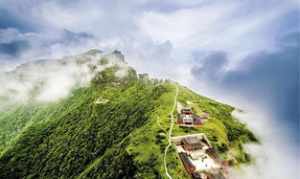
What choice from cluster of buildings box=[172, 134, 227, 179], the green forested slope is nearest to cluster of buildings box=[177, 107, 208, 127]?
the green forested slope

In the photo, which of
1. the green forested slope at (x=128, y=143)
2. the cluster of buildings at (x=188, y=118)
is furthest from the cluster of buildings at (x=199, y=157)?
the cluster of buildings at (x=188, y=118)

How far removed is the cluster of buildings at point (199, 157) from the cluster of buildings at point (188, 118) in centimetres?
1086

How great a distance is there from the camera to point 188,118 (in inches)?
4331

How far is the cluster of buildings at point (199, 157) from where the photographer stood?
7469 cm

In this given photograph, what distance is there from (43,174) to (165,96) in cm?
9476

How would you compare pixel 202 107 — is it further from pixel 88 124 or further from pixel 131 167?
pixel 88 124

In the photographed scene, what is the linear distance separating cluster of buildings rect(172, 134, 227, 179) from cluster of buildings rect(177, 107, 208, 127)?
1086 centimetres

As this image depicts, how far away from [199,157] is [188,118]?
28282 mm

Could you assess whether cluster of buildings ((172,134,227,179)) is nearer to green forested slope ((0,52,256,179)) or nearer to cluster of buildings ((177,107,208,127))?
green forested slope ((0,52,256,179))

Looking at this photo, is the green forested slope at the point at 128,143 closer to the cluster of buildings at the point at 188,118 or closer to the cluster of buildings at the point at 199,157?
the cluster of buildings at the point at 199,157

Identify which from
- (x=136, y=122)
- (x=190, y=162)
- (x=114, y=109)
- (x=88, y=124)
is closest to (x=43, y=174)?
(x=88, y=124)

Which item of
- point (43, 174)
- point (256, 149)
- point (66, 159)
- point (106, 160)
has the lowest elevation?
point (43, 174)

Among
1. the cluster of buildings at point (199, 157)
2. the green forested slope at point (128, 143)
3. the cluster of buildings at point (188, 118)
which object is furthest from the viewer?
the cluster of buildings at point (188, 118)

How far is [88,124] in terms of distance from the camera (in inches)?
7648
